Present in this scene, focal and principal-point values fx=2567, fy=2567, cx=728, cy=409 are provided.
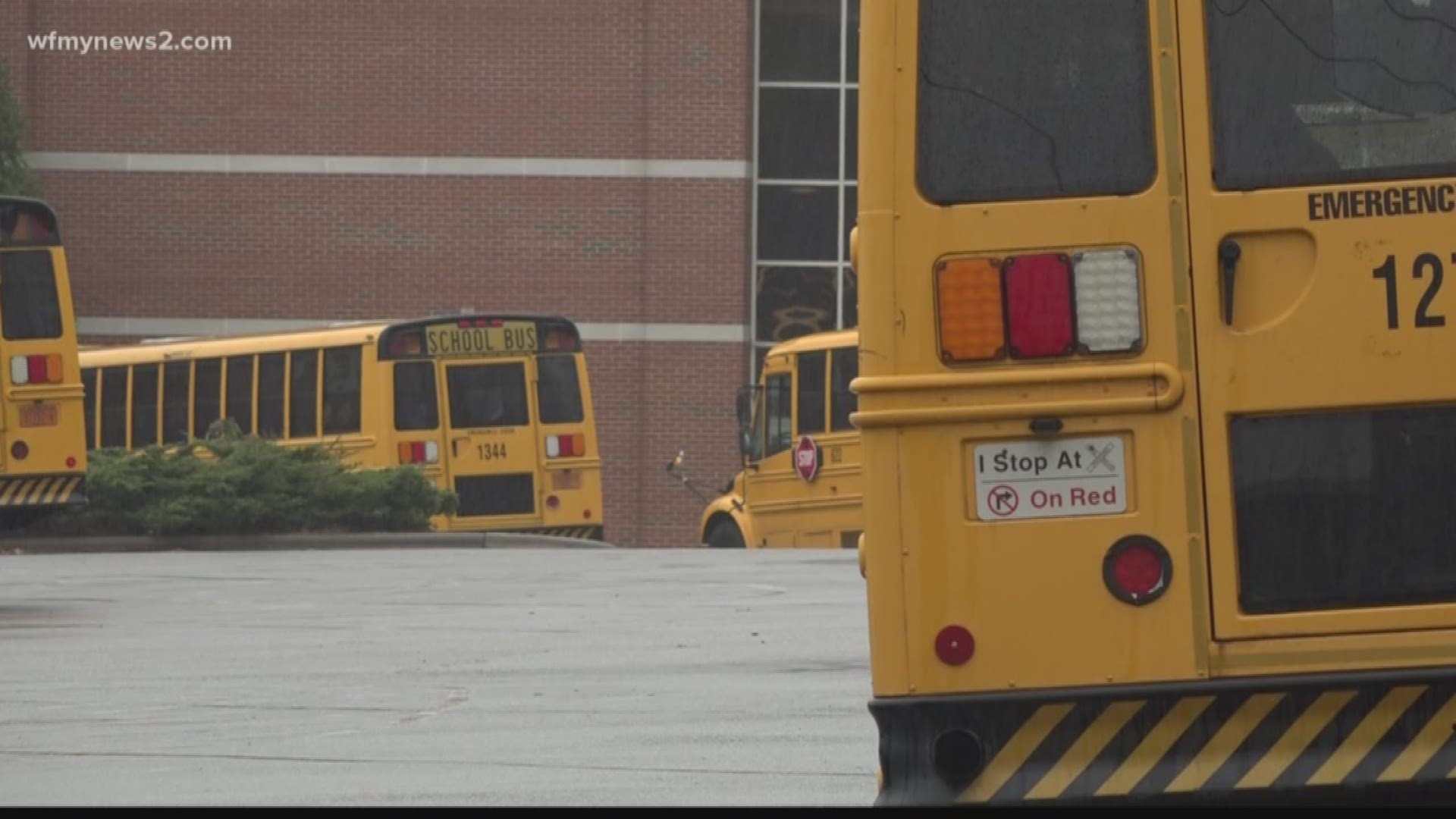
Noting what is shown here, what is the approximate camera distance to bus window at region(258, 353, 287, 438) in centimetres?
3164

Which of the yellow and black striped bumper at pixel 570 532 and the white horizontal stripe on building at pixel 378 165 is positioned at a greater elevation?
the white horizontal stripe on building at pixel 378 165

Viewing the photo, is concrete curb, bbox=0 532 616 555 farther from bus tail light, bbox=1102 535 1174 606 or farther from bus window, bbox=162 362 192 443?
bus tail light, bbox=1102 535 1174 606

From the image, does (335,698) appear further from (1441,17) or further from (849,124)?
(849,124)

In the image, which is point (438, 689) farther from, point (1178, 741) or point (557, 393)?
point (557, 393)

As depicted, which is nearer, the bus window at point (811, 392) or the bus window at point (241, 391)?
the bus window at point (811, 392)

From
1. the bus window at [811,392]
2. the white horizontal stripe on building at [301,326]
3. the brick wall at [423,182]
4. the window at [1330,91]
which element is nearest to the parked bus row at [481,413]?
the bus window at [811,392]

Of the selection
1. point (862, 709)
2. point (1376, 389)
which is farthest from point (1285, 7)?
point (862, 709)

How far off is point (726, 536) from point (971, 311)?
25730 millimetres

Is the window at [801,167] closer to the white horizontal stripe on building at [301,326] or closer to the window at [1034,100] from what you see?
the white horizontal stripe on building at [301,326]

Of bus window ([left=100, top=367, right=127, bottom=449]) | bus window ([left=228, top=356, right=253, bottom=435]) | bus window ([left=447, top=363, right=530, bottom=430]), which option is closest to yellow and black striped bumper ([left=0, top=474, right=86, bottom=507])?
bus window ([left=447, top=363, right=530, bottom=430])

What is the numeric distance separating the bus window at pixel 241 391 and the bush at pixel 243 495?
341 cm

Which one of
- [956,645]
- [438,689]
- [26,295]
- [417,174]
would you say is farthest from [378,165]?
[956,645]

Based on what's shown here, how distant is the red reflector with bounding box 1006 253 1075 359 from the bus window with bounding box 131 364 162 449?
92.5ft

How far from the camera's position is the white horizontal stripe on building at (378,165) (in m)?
41.2
